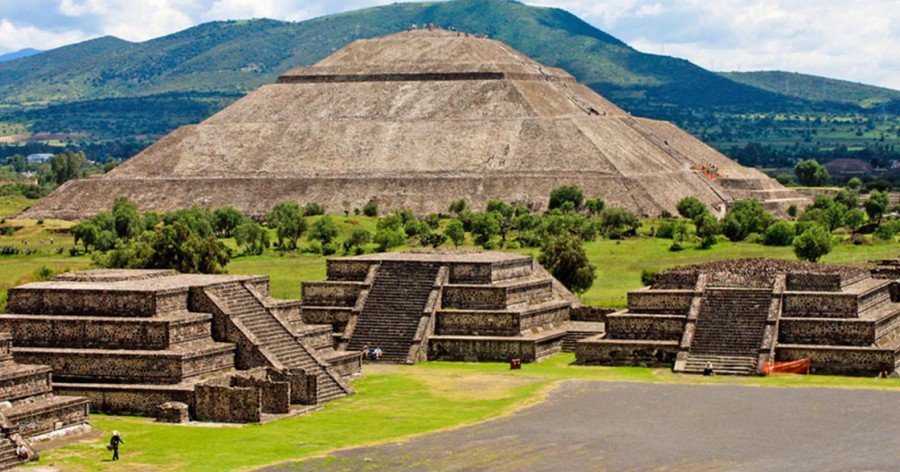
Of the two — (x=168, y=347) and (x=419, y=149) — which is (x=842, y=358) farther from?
(x=419, y=149)

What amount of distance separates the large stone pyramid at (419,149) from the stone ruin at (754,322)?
79.3 metres

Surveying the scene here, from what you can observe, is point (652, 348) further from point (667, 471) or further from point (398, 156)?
point (398, 156)

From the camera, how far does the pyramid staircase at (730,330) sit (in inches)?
2301

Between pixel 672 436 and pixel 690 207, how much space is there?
97757 mm

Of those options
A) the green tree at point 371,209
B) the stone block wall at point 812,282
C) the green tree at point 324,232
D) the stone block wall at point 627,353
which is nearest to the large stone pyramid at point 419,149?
the green tree at point 371,209

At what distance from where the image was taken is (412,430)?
4675cm

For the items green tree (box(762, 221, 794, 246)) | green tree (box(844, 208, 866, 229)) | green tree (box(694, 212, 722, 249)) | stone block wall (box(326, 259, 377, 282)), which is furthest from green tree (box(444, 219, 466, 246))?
stone block wall (box(326, 259, 377, 282))

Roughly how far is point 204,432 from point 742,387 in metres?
17.4

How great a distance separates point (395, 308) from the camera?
64.2 metres

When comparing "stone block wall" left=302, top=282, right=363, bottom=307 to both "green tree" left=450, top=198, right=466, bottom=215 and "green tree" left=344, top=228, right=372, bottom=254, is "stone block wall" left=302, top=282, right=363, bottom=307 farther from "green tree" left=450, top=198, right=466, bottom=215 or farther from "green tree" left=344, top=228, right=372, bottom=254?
"green tree" left=450, top=198, right=466, bottom=215

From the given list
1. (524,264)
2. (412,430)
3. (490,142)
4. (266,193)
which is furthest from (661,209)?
(412,430)

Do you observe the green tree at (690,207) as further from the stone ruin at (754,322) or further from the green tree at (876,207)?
the stone ruin at (754,322)

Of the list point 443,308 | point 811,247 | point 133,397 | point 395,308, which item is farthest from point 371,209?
point 133,397

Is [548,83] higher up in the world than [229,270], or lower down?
higher up
